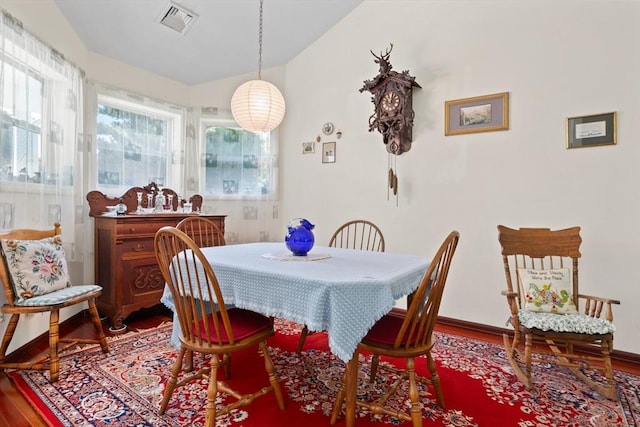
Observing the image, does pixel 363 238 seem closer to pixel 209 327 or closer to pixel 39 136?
pixel 209 327

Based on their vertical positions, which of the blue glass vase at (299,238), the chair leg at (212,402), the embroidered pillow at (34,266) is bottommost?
the chair leg at (212,402)

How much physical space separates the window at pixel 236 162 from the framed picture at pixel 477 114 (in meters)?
2.03

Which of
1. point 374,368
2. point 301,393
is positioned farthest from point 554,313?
point 301,393

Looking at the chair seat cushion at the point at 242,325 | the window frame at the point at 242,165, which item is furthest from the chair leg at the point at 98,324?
the window frame at the point at 242,165

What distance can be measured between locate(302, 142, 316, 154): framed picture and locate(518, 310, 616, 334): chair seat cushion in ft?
8.60

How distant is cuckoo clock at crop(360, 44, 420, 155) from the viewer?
3.04 meters

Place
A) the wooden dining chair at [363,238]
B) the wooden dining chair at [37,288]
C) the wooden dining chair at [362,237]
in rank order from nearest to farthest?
the wooden dining chair at [37,288]
the wooden dining chair at [362,237]
the wooden dining chair at [363,238]

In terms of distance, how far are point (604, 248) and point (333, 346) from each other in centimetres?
222

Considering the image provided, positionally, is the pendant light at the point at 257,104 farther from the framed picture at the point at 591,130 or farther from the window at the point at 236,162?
the framed picture at the point at 591,130

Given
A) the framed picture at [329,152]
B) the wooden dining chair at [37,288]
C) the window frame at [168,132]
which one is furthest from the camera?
the framed picture at [329,152]

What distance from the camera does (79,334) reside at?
2740mm

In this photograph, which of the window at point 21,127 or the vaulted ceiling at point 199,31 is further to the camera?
the vaulted ceiling at point 199,31

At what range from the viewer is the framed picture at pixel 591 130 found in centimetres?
239

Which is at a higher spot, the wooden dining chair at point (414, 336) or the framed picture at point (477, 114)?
the framed picture at point (477, 114)
